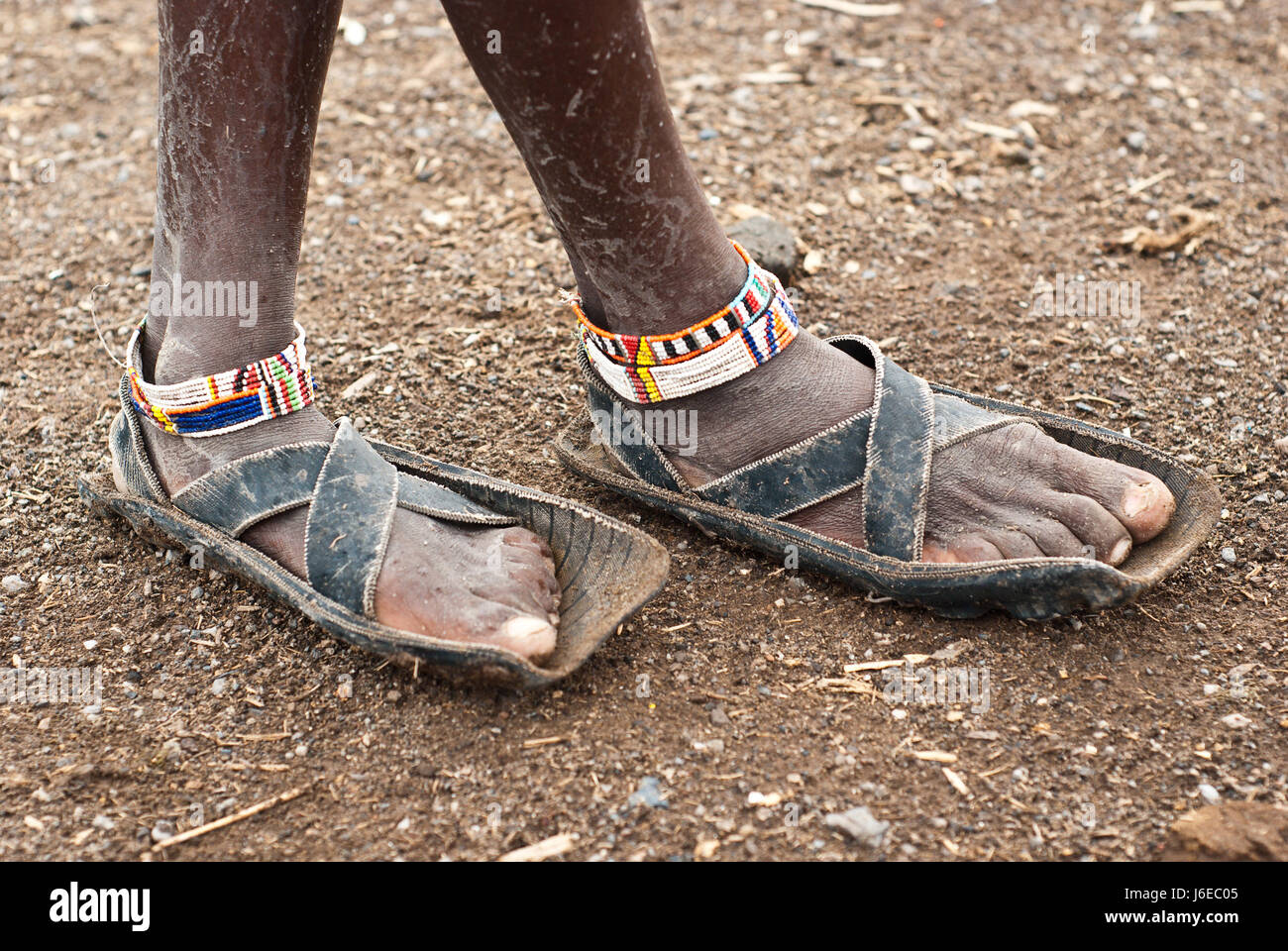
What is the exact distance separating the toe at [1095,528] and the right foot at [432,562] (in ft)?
2.78

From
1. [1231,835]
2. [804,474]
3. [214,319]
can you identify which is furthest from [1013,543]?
[214,319]

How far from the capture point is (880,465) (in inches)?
72.4

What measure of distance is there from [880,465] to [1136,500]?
423mm

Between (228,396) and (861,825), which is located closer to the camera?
(861,825)

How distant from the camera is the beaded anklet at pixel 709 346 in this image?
1838 millimetres

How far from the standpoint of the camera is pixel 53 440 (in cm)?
244

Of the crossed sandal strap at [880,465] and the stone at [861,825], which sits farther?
the crossed sandal strap at [880,465]

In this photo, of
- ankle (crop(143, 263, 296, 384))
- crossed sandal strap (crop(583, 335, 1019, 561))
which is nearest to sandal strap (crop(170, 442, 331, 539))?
ankle (crop(143, 263, 296, 384))

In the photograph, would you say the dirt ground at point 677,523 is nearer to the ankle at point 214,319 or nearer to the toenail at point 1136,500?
the toenail at point 1136,500

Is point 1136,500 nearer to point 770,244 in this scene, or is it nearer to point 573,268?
point 573,268

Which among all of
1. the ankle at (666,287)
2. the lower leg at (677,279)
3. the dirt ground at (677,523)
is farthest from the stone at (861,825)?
the ankle at (666,287)

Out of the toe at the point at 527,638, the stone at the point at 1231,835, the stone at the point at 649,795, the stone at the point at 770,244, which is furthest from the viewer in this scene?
the stone at the point at 770,244

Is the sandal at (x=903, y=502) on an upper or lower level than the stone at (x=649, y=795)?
upper
